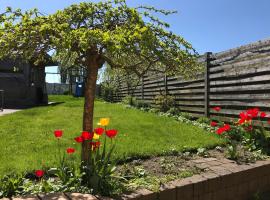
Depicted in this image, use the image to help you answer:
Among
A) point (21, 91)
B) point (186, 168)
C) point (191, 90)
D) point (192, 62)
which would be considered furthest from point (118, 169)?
point (21, 91)

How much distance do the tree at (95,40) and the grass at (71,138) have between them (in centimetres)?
107

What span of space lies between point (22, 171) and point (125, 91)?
15.2 metres

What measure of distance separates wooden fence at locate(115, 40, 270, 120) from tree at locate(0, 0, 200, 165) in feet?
11.6

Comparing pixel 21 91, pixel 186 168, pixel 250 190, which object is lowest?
pixel 250 190

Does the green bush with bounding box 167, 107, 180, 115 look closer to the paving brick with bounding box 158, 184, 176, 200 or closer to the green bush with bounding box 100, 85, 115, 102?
the paving brick with bounding box 158, 184, 176, 200

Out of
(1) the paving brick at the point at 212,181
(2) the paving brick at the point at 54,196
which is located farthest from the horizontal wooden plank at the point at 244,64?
(2) the paving brick at the point at 54,196

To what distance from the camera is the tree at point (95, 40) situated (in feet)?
10.8

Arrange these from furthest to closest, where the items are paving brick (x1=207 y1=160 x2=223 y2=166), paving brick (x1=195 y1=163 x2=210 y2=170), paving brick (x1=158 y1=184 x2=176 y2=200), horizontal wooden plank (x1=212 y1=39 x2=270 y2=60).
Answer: horizontal wooden plank (x1=212 y1=39 x2=270 y2=60) < paving brick (x1=207 y1=160 x2=223 y2=166) < paving brick (x1=195 y1=163 x2=210 y2=170) < paving brick (x1=158 y1=184 x2=176 y2=200)

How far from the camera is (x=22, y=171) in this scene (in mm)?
4191

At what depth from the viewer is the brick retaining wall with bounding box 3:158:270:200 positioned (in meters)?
3.73

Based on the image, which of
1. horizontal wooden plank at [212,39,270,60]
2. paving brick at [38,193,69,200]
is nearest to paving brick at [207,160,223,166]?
paving brick at [38,193,69,200]

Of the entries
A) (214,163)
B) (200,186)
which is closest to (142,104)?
(214,163)

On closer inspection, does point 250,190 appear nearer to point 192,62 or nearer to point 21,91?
point 192,62

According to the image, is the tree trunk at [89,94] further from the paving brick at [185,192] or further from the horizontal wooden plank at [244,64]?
the horizontal wooden plank at [244,64]
